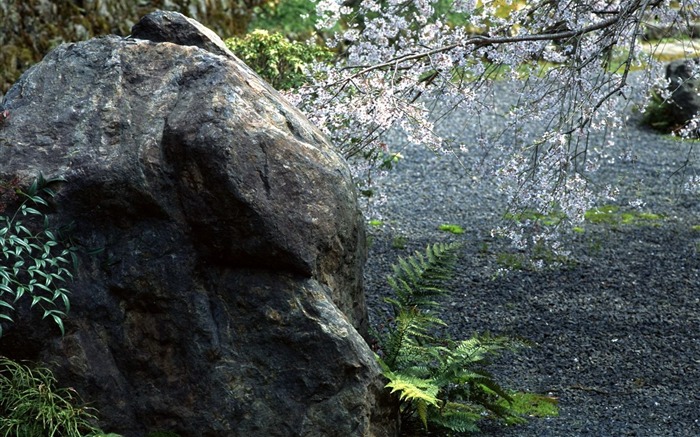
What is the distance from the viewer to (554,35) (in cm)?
525

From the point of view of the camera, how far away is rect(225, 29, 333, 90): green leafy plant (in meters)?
6.98

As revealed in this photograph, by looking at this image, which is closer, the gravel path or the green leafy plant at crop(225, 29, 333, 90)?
the gravel path

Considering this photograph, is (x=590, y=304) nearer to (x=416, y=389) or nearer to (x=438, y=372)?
(x=438, y=372)

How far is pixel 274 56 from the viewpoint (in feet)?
23.0

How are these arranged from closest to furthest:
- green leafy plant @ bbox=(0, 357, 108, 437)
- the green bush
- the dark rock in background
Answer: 1. green leafy plant @ bbox=(0, 357, 108, 437)
2. the dark rock in background
3. the green bush

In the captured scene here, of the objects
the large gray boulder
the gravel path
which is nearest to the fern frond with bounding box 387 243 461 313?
the gravel path

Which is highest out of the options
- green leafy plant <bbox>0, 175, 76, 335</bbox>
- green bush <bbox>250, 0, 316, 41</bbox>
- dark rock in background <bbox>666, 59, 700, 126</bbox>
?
dark rock in background <bbox>666, 59, 700, 126</bbox>

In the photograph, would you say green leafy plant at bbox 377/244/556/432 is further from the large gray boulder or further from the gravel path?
the large gray boulder

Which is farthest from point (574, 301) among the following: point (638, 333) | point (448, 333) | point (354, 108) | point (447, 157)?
point (447, 157)

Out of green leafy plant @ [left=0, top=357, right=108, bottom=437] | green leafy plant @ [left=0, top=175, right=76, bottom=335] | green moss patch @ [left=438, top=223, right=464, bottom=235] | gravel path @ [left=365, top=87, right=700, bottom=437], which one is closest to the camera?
green leafy plant @ [left=0, top=357, right=108, bottom=437]

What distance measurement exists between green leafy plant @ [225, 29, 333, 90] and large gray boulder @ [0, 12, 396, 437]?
3123 mm

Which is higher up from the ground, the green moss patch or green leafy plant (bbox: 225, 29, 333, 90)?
green leafy plant (bbox: 225, 29, 333, 90)

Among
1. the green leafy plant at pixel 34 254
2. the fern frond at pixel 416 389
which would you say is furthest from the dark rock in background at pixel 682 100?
the green leafy plant at pixel 34 254

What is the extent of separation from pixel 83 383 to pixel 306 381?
941mm
